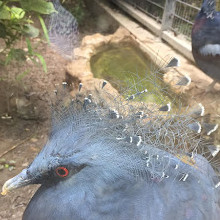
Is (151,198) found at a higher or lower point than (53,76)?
higher

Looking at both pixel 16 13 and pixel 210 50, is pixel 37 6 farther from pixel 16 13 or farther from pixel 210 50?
pixel 210 50

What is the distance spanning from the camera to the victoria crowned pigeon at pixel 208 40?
294 cm

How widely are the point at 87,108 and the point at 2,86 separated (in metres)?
1.98

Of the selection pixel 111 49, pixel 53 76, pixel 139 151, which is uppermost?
pixel 139 151

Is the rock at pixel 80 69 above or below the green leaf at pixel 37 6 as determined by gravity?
below

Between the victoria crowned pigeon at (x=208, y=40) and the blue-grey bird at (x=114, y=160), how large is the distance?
6.18 feet

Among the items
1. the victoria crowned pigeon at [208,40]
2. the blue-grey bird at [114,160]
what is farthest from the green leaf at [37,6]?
the victoria crowned pigeon at [208,40]

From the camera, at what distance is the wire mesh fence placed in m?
4.05

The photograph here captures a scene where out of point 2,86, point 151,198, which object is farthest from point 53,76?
point 151,198

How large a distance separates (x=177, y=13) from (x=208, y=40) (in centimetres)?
149

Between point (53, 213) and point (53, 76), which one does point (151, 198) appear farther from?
point (53, 76)

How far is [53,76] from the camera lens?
363cm

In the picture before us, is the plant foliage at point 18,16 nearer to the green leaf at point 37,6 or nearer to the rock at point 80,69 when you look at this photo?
the green leaf at point 37,6

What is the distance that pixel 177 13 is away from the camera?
426 cm
